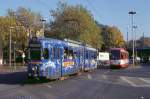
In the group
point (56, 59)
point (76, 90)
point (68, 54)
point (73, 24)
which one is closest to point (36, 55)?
point (56, 59)

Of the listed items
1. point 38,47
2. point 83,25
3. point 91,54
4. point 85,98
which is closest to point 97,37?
point 83,25

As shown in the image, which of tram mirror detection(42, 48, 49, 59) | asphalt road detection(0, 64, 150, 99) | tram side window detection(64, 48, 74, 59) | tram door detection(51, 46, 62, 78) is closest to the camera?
asphalt road detection(0, 64, 150, 99)

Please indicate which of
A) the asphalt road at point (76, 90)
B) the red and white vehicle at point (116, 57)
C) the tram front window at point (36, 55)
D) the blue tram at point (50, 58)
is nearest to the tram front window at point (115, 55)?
the red and white vehicle at point (116, 57)

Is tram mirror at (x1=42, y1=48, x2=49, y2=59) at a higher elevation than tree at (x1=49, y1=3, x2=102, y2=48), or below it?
below

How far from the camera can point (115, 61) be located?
75500mm

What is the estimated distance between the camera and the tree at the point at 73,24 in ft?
339

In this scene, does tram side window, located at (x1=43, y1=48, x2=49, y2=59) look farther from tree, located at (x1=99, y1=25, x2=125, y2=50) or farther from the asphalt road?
tree, located at (x1=99, y1=25, x2=125, y2=50)

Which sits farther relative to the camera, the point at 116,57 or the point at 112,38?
the point at 112,38

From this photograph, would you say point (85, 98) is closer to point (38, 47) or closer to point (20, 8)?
point (38, 47)

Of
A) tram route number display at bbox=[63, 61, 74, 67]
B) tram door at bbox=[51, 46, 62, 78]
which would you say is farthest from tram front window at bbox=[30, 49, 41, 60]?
tram route number display at bbox=[63, 61, 74, 67]

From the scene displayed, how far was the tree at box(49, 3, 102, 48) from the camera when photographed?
103 meters

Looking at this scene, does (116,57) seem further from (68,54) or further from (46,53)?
(46,53)

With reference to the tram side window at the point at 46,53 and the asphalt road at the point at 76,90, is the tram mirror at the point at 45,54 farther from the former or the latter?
the asphalt road at the point at 76,90

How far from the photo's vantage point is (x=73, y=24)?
347ft
